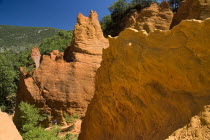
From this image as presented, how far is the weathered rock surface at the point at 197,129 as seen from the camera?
10.2 feet

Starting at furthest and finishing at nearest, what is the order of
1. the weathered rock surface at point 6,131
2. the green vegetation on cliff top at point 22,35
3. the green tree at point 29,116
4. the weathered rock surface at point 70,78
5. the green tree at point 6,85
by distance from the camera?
the green vegetation on cliff top at point 22,35, the green tree at point 6,85, the weathered rock surface at point 70,78, the green tree at point 29,116, the weathered rock surface at point 6,131

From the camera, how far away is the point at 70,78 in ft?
41.5

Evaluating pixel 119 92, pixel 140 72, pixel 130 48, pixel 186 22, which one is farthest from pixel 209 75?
pixel 119 92

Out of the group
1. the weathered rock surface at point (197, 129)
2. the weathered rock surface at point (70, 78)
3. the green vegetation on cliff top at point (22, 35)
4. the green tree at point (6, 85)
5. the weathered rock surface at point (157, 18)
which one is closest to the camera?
the weathered rock surface at point (197, 129)

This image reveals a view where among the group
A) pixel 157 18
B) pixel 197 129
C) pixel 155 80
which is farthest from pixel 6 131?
pixel 157 18

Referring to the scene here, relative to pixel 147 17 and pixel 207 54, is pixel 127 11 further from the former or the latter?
pixel 207 54

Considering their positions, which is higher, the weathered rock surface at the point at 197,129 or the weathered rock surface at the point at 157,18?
the weathered rock surface at the point at 157,18

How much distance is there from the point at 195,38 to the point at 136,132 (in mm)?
2471

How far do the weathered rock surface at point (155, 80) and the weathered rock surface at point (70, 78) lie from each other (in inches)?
252

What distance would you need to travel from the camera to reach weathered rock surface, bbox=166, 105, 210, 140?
10.2ft

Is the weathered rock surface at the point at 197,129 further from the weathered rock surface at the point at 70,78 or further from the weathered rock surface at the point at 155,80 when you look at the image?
the weathered rock surface at the point at 70,78

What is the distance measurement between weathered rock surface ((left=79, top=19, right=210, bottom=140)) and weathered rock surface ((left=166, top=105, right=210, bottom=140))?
0.35ft

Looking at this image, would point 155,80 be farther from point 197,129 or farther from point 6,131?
point 6,131

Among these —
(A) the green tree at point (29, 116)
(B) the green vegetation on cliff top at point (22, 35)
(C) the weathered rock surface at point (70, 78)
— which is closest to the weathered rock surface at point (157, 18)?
(C) the weathered rock surface at point (70, 78)
